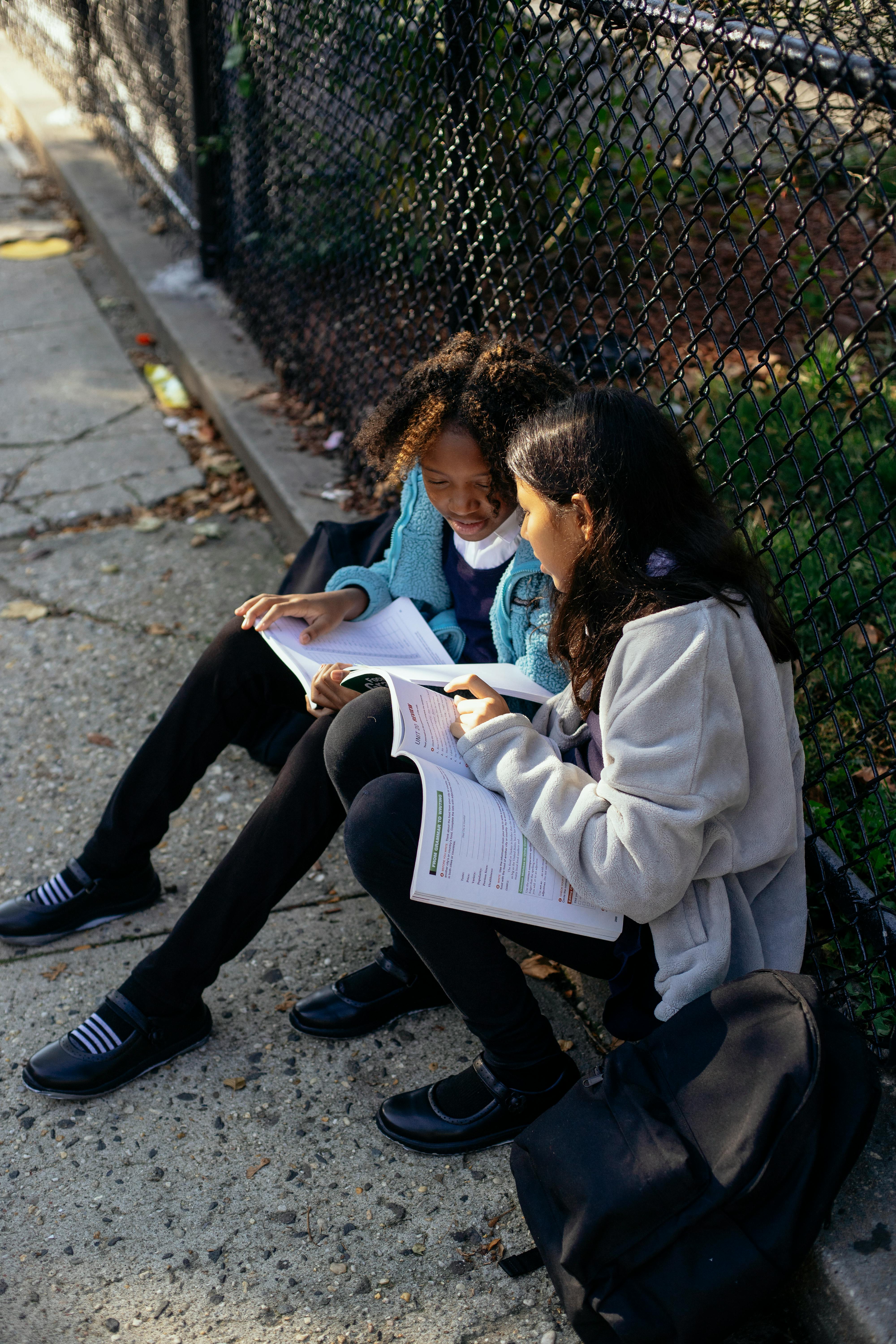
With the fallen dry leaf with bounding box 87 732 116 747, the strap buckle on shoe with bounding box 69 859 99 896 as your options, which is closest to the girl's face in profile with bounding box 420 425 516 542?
the strap buckle on shoe with bounding box 69 859 99 896

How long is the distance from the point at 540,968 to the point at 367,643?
0.82 m

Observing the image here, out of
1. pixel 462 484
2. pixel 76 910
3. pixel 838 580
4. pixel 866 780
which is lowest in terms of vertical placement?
pixel 76 910

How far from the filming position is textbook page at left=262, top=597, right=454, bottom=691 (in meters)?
2.29

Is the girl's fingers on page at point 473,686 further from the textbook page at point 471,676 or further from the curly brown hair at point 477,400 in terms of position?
the curly brown hair at point 477,400

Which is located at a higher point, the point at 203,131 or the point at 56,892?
the point at 203,131

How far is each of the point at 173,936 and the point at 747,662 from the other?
121 centimetres

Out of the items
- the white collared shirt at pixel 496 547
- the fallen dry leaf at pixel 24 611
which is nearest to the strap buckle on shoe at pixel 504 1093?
the white collared shirt at pixel 496 547

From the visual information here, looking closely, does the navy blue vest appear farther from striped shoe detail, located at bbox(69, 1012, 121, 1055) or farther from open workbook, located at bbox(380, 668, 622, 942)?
striped shoe detail, located at bbox(69, 1012, 121, 1055)

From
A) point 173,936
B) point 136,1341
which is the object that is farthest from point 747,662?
point 136,1341

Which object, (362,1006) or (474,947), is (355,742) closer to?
(474,947)

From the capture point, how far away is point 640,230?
15.0ft

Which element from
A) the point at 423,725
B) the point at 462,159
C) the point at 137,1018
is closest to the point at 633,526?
the point at 423,725

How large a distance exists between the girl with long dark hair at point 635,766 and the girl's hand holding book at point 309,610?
539 mm

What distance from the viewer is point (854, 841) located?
2.39 metres
